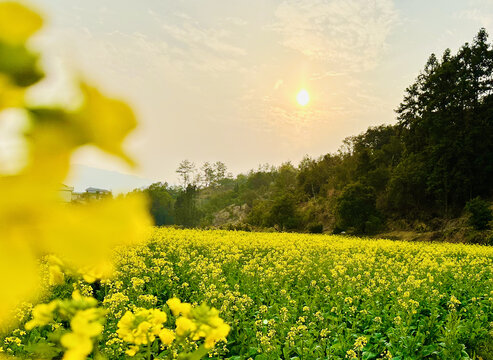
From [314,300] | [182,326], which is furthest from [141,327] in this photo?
[314,300]

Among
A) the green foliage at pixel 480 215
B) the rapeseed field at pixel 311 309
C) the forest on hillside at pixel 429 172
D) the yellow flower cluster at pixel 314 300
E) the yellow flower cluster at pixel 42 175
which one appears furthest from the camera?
the forest on hillside at pixel 429 172

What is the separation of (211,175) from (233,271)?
5910 cm

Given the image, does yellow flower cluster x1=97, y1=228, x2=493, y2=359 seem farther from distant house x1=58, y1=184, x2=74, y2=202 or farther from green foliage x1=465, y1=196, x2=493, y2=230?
green foliage x1=465, y1=196, x2=493, y2=230

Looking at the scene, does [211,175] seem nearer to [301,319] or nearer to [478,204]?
[478,204]

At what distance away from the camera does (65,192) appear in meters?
0.29

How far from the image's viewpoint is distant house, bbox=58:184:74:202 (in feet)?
0.93

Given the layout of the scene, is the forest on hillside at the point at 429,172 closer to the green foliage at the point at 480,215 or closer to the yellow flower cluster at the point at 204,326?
the green foliage at the point at 480,215

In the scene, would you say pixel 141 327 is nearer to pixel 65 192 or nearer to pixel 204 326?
pixel 204 326

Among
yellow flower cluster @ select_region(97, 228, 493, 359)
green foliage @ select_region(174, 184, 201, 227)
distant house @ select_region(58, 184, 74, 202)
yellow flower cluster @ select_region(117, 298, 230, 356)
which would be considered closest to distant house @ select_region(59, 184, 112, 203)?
distant house @ select_region(58, 184, 74, 202)

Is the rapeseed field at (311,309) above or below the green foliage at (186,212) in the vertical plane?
below

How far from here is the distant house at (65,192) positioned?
0.28 m

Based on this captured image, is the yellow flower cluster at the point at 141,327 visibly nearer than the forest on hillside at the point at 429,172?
Yes

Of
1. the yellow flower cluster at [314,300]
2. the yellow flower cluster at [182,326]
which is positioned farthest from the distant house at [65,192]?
the yellow flower cluster at [314,300]

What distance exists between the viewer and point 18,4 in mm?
256
